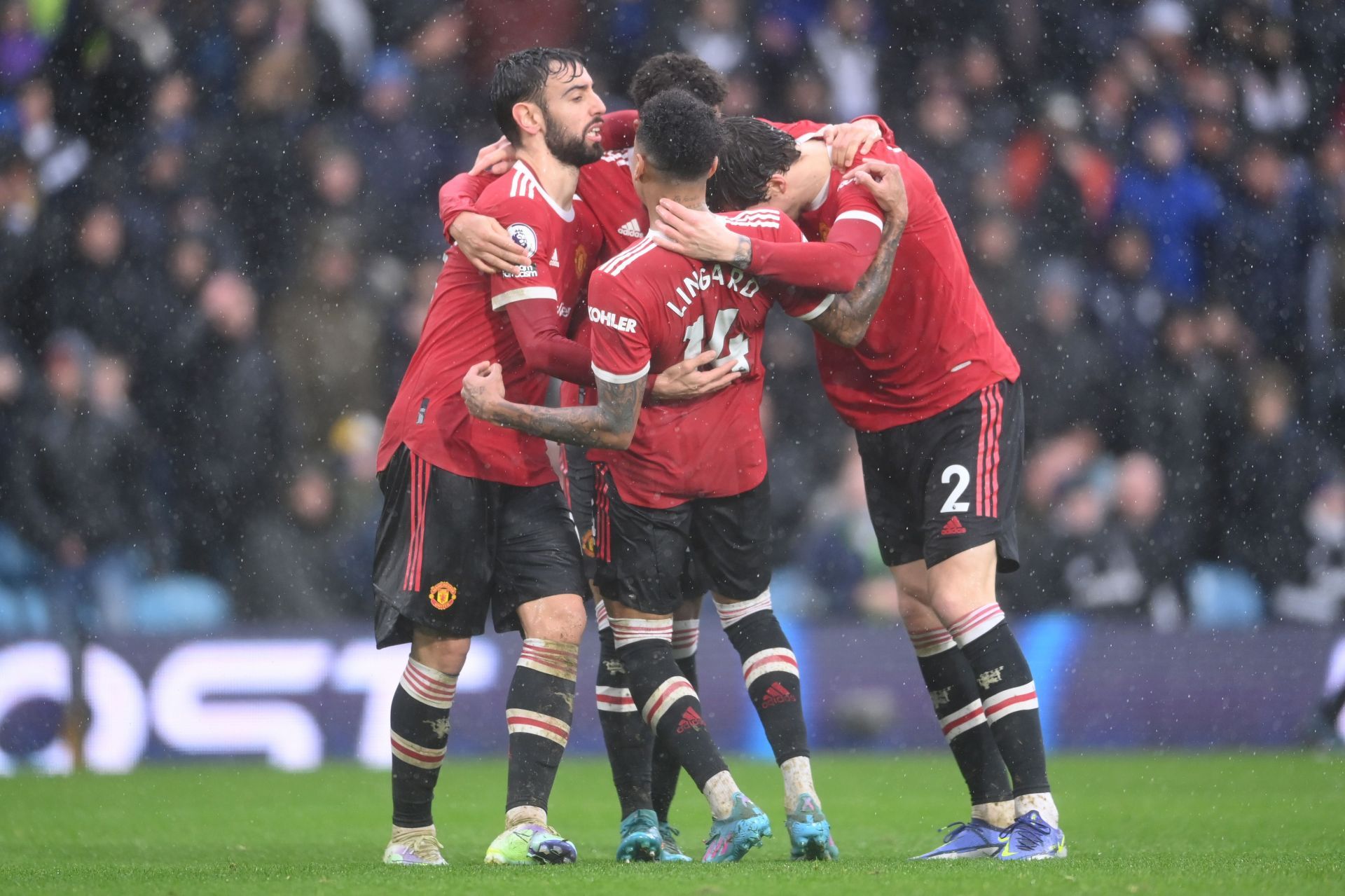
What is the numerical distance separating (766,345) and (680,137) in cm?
574

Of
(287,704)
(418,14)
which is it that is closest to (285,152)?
(418,14)

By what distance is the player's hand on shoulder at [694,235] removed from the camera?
15.4ft

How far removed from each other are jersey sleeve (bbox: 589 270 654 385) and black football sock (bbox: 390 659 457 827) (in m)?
1.17

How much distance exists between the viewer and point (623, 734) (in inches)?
211

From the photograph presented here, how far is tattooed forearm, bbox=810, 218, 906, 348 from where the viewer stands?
16.4 ft

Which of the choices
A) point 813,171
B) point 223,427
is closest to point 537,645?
point 813,171

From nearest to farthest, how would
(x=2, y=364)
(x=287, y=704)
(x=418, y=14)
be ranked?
(x=287, y=704)
(x=2, y=364)
(x=418, y=14)

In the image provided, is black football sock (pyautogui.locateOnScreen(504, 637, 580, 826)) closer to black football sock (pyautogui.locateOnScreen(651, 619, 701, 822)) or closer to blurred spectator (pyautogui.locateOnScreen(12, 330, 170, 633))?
black football sock (pyautogui.locateOnScreen(651, 619, 701, 822))

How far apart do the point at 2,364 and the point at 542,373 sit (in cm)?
549

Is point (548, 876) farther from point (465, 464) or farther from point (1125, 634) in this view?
point (1125, 634)

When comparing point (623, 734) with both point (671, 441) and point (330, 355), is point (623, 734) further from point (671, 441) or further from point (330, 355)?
point (330, 355)

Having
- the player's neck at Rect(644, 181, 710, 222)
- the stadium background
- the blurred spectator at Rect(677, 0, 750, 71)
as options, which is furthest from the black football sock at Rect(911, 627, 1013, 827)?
the blurred spectator at Rect(677, 0, 750, 71)

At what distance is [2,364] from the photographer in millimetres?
9422

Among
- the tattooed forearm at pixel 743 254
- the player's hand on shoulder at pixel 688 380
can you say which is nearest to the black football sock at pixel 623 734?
the player's hand on shoulder at pixel 688 380
